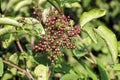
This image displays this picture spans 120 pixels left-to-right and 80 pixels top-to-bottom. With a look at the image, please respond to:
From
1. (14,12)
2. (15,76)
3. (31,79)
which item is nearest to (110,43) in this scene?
(31,79)

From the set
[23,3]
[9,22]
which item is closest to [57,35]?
[9,22]

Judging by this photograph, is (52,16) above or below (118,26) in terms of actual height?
above

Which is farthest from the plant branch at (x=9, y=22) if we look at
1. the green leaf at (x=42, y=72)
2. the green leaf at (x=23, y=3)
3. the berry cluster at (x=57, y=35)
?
the green leaf at (x=23, y=3)

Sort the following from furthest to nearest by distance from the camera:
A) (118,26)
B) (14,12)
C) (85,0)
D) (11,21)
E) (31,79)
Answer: (118,26) → (85,0) → (14,12) → (31,79) → (11,21)

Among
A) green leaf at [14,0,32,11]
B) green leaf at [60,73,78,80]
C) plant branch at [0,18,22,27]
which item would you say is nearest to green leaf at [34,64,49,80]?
green leaf at [60,73,78,80]

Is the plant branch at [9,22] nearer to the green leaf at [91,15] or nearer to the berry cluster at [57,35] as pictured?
the berry cluster at [57,35]

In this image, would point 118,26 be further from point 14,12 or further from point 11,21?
point 11,21

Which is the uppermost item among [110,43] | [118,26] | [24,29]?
[24,29]

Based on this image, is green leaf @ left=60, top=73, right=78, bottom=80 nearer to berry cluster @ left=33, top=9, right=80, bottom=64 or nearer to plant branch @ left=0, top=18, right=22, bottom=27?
berry cluster @ left=33, top=9, right=80, bottom=64

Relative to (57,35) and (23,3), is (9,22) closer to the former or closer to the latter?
(57,35)
